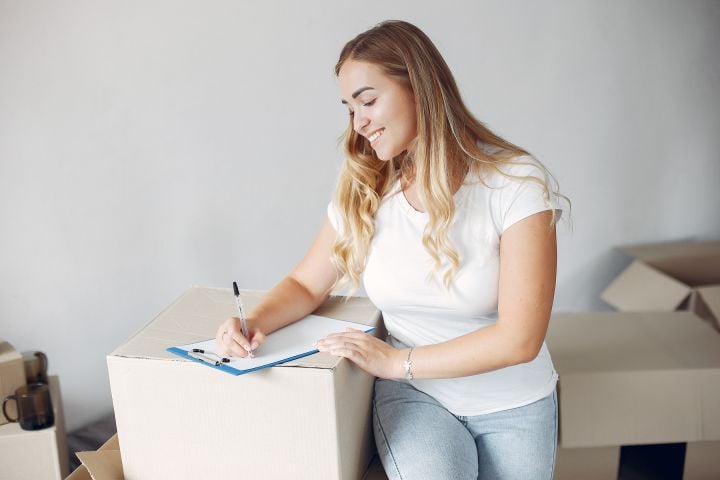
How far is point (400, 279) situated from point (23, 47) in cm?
130

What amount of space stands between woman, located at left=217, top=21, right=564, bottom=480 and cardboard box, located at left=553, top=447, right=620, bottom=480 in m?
0.39

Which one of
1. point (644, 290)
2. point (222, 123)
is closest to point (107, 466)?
point (222, 123)

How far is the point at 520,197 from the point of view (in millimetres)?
1200

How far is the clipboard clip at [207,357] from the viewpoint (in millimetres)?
1060

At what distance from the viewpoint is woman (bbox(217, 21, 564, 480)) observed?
46.8 inches

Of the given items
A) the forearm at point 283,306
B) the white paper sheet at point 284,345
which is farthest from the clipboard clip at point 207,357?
the forearm at point 283,306

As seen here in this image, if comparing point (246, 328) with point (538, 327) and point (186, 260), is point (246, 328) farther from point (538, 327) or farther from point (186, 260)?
point (186, 260)

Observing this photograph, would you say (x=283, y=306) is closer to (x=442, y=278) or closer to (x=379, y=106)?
(x=442, y=278)

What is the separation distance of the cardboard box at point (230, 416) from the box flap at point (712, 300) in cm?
131

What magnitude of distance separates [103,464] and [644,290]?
64.0 inches

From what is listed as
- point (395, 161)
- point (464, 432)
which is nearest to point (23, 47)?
point (395, 161)

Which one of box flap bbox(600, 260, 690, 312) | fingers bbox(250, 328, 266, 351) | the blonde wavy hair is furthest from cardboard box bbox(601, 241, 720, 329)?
fingers bbox(250, 328, 266, 351)

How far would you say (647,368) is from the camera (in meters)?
1.60

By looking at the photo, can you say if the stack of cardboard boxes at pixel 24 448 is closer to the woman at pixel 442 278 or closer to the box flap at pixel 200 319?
the box flap at pixel 200 319
